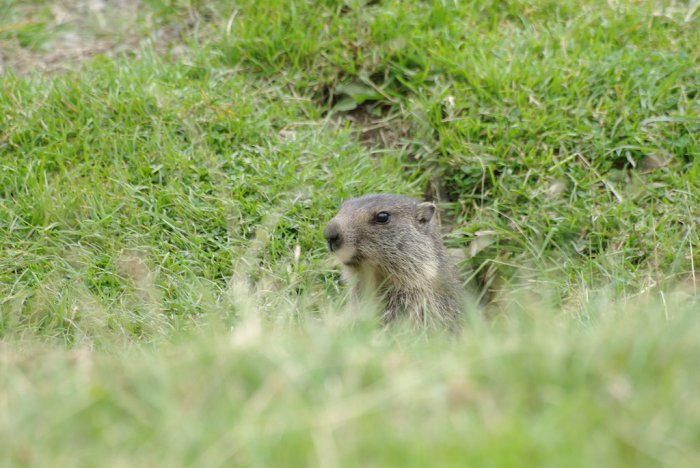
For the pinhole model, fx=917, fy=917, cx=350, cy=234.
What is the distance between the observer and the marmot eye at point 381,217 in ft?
17.5

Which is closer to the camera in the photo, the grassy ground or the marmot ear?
the grassy ground

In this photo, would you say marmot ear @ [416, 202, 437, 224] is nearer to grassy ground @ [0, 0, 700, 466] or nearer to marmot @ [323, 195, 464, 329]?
marmot @ [323, 195, 464, 329]

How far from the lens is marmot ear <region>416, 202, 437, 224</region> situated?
5.53m

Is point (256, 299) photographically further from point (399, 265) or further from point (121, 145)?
point (121, 145)

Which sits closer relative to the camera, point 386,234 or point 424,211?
point 386,234

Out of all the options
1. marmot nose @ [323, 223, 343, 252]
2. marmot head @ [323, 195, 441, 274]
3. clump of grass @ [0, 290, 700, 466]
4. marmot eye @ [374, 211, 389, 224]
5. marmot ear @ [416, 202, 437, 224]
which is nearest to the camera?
clump of grass @ [0, 290, 700, 466]

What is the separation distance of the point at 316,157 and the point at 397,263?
4.09ft

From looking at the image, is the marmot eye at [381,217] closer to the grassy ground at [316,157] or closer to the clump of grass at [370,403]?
the grassy ground at [316,157]

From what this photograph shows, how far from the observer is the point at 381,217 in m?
5.35

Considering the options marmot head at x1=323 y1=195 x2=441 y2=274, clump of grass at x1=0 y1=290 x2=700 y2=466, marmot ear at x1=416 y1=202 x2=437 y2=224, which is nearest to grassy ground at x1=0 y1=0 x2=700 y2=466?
clump of grass at x1=0 y1=290 x2=700 y2=466

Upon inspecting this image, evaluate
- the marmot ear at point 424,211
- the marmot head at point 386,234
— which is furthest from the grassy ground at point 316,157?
the marmot ear at point 424,211

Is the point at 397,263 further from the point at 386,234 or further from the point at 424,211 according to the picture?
the point at 424,211

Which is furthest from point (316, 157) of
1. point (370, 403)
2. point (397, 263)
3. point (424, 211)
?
point (370, 403)

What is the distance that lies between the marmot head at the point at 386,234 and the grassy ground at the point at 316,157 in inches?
17.0
